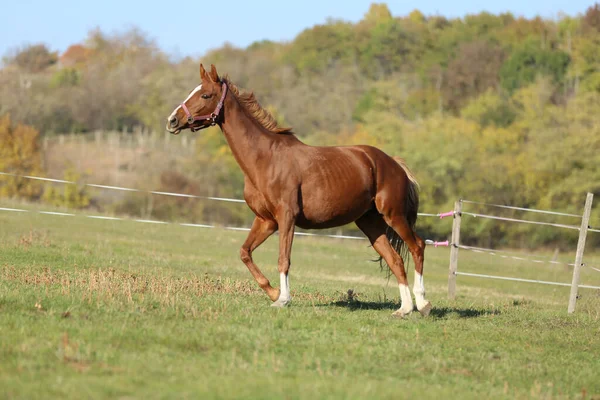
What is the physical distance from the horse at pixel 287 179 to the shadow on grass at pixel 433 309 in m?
0.66

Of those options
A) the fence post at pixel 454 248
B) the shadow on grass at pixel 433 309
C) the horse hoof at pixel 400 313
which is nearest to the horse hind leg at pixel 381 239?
the horse hoof at pixel 400 313

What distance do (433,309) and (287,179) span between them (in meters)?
3.20

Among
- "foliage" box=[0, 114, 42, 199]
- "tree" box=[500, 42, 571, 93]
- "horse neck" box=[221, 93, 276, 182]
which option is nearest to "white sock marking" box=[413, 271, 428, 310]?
"horse neck" box=[221, 93, 276, 182]

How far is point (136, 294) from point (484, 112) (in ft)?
228

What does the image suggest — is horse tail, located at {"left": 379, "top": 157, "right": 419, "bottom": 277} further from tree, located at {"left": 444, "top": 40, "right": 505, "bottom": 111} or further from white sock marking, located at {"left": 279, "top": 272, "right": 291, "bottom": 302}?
tree, located at {"left": 444, "top": 40, "right": 505, "bottom": 111}

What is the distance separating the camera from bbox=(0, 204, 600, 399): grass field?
258 inches

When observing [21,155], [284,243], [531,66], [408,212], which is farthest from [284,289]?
[531,66]

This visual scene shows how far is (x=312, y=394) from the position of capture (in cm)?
636

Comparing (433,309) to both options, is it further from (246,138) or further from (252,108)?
(252,108)

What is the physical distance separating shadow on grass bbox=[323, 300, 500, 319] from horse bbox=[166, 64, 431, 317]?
2.18 ft

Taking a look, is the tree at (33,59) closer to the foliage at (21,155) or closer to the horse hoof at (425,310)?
the foliage at (21,155)

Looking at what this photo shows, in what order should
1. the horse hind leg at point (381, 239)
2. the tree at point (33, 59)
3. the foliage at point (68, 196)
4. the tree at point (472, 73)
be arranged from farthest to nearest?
the tree at point (33, 59) → the tree at point (472, 73) → the foliage at point (68, 196) → the horse hind leg at point (381, 239)

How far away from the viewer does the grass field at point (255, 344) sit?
6551 millimetres

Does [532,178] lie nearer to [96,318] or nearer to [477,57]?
[477,57]
